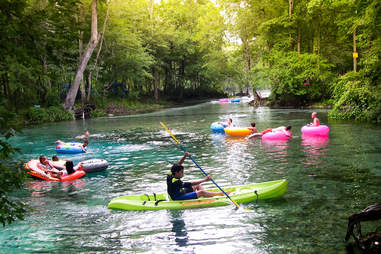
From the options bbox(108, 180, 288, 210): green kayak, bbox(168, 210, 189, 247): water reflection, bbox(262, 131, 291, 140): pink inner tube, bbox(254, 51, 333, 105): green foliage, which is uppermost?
bbox(254, 51, 333, 105): green foliage

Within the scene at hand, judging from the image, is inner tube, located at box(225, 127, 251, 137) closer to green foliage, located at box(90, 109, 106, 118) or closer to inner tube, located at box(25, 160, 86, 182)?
inner tube, located at box(25, 160, 86, 182)

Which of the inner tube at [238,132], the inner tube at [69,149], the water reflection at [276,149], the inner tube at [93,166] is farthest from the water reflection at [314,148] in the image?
the inner tube at [69,149]

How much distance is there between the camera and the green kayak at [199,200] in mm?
7617

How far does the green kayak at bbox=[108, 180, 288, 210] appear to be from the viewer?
25.0 ft

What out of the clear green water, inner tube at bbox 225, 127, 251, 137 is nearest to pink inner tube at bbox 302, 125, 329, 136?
the clear green water

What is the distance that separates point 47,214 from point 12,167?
4.60 metres

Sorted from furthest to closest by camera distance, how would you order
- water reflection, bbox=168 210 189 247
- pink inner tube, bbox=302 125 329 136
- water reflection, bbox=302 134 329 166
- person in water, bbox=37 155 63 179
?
pink inner tube, bbox=302 125 329 136, water reflection, bbox=302 134 329 166, person in water, bbox=37 155 63 179, water reflection, bbox=168 210 189 247

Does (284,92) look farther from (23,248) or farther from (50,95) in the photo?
(23,248)

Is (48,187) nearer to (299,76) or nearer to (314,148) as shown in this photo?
(314,148)

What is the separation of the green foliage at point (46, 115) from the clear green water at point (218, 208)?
613 inches

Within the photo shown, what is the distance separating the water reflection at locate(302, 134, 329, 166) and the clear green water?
4 centimetres

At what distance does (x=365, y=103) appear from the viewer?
19.8m

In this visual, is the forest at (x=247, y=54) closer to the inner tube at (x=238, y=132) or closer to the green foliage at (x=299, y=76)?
the green foliage at (x=299, y=76)

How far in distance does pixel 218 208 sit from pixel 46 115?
85.5ft
